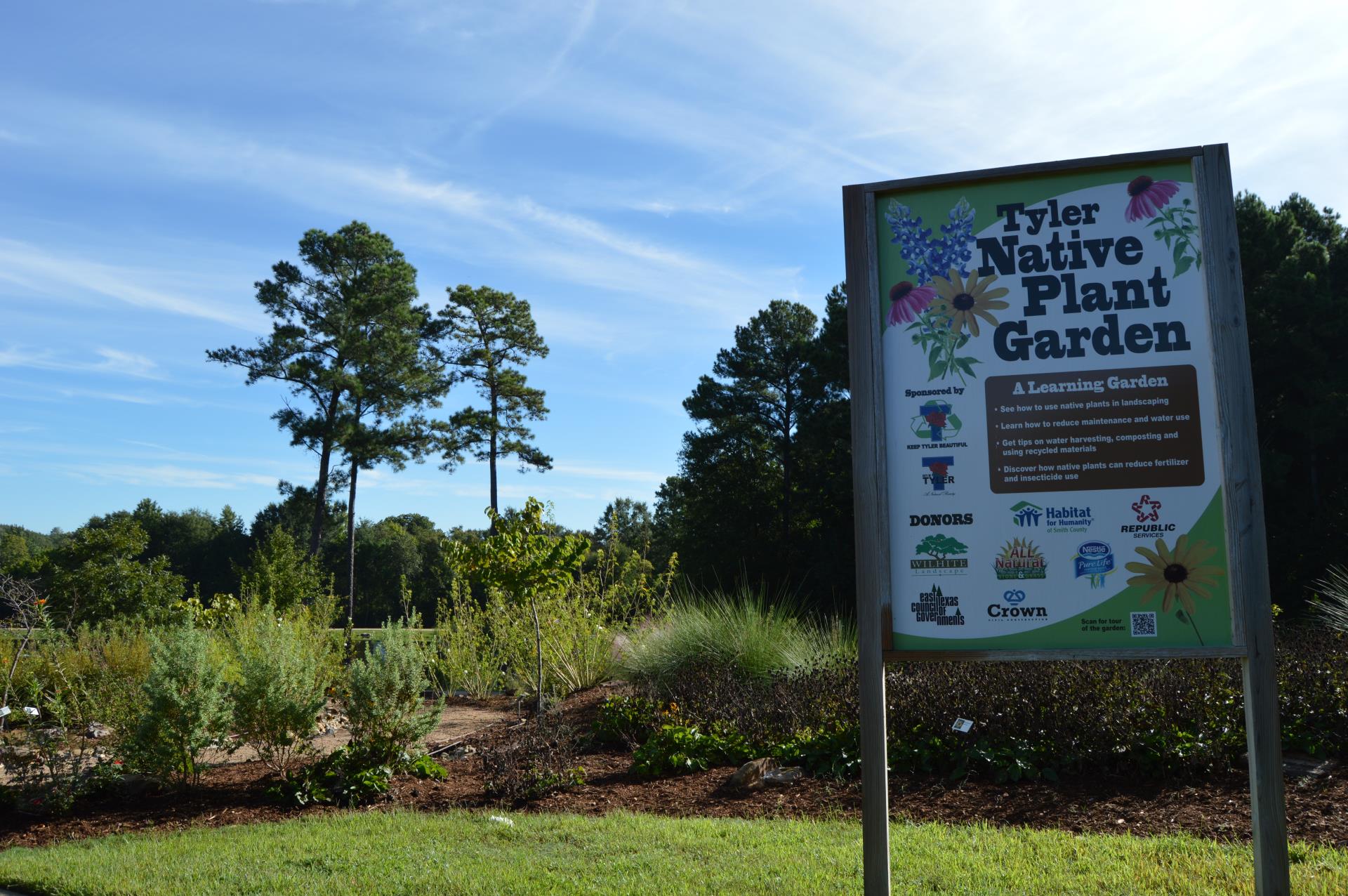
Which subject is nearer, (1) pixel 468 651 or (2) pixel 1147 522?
(2) pixel 1147 522

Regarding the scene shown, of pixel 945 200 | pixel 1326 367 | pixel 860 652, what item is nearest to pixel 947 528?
pixel 860 652

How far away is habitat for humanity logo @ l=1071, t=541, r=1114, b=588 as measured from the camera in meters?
3.28

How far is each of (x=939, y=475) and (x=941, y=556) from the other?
29 centimetres

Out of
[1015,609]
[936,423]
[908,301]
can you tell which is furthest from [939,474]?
[908,301]

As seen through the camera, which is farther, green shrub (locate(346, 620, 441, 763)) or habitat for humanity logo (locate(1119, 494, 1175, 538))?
green shrub (locate(346, 620, 441, 763))

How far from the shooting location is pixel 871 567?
132 inches

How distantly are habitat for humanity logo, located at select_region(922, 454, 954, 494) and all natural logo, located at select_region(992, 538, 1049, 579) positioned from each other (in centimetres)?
28

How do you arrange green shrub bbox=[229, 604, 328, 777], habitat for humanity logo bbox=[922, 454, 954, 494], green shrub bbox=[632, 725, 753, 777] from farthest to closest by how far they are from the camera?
green shrub bbox=[632, 725, 753, 777], green shrub bbox=[229, 604, 328, 777], habitat for humanity logo bbox=[922, 454, 954, 494]

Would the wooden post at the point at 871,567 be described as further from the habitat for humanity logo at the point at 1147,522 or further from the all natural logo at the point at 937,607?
the habitat for humanity logo at the point at 1147,522

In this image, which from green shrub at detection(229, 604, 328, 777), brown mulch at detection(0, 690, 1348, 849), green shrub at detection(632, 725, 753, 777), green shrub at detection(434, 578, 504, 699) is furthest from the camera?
green shrub at detection(434, 578, 504, 699)

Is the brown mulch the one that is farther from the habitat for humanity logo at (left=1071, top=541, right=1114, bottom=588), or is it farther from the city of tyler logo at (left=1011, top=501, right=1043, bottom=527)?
the city of tyler logo at (left=1011, top=501, right=1043, bottom=527)

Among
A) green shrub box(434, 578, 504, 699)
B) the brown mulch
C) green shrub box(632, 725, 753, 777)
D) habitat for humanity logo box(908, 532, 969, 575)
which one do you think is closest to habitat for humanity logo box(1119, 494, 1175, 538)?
habitat for humanity logo box(908, 532, 969, 575)

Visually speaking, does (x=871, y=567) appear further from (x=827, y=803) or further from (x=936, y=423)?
(x=827, y=803)

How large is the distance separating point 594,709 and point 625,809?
329 cm
